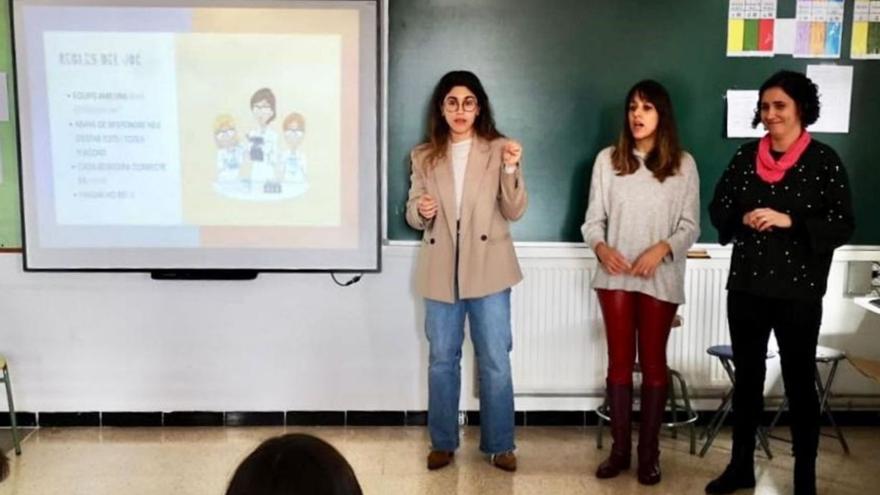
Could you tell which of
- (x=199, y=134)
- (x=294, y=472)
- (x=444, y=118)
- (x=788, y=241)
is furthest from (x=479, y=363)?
(x=294, y=472)

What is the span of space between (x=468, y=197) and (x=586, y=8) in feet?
3.44

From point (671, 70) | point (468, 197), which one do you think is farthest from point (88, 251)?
point (671, 70)

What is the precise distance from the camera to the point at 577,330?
12.8 feet

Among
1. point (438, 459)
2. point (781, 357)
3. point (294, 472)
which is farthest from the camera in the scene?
point (438, 459)

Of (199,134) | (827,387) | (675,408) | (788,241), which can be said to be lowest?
(675,408)

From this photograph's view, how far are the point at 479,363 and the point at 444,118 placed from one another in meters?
0.95

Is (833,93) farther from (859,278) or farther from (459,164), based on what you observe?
(459,164)

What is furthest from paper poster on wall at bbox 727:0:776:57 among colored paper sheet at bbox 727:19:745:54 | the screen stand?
the screen stand

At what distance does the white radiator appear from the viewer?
3.87m

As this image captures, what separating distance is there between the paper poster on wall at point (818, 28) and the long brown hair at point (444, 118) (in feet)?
4.72

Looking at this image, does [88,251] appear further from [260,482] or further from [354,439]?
[260,482]

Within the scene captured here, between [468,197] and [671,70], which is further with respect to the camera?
[671,70]

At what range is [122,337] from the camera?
12.8 ft

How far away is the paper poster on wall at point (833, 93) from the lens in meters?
3.81
